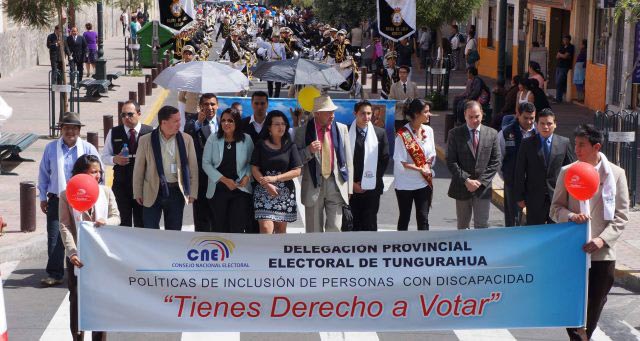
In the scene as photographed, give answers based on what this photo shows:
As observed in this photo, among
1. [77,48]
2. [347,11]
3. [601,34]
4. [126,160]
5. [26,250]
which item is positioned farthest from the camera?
[347,11]

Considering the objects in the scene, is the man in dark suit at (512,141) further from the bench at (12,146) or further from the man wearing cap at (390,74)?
the man wearing cap at (390,74)

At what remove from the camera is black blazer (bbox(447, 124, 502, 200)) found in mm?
11648

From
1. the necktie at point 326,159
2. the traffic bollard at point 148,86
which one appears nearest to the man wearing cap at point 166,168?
the necktie at point 326,159

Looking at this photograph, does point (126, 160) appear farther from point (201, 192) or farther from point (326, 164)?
point (326, 164)

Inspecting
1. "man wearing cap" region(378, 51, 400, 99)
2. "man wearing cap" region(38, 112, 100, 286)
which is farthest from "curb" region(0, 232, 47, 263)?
"man wearing cap" region(378, 51, 400, 99)

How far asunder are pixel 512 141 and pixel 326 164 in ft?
7.53

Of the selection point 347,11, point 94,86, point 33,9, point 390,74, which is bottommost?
point 94,86

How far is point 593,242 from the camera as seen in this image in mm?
8289

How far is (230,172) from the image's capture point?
432 inches

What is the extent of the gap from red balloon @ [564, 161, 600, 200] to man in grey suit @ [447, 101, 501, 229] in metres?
3.36

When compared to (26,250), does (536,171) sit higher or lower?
higher

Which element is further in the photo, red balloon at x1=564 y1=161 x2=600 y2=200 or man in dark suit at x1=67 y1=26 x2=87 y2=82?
man in dark suit at x1=67 y1=26 x2=87 y2=82

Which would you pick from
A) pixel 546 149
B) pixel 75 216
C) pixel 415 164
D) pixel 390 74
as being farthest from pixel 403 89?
pixel 75 216

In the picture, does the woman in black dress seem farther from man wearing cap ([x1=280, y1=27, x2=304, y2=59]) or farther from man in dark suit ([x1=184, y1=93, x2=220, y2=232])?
man wearing cap ([x1=280, y1=27, x2=304, y2=59])
